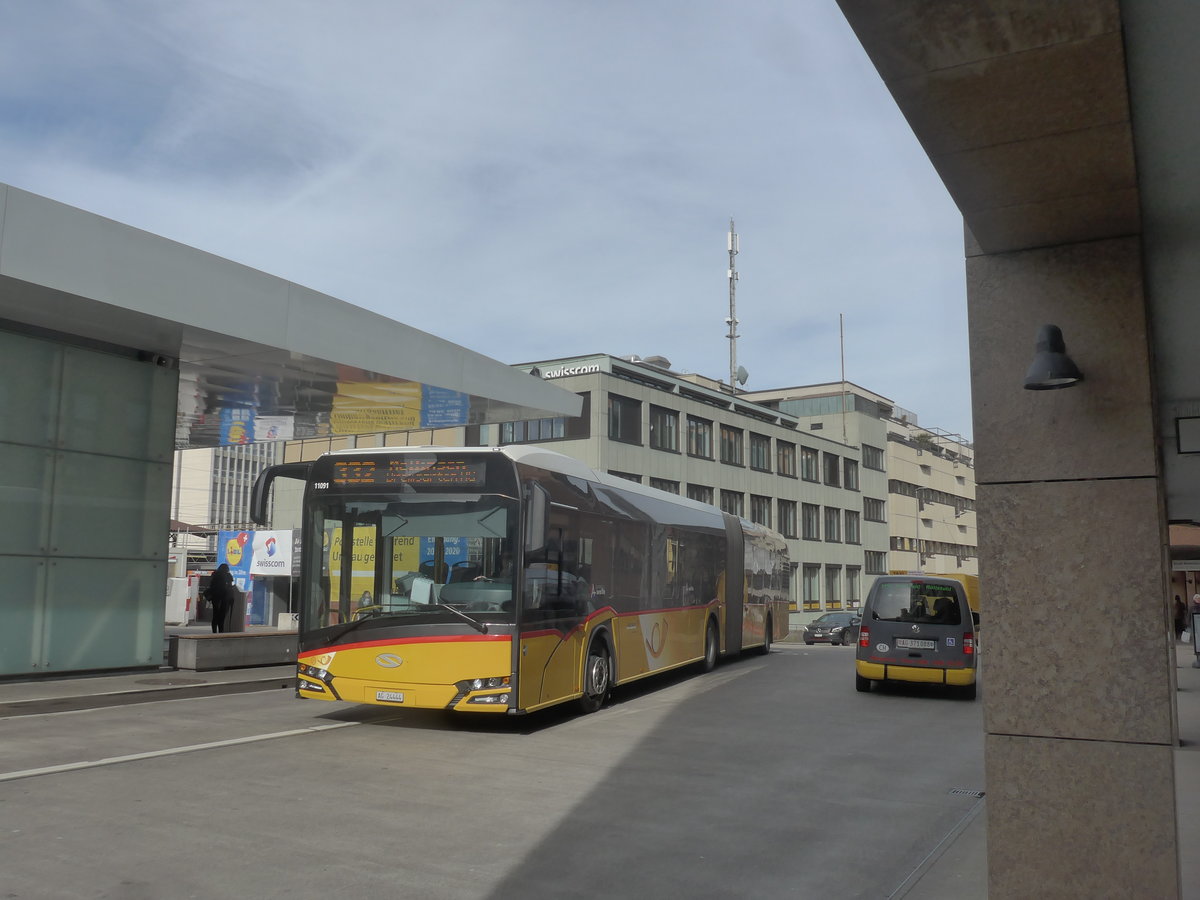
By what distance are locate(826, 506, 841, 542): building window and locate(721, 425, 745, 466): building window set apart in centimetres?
1232

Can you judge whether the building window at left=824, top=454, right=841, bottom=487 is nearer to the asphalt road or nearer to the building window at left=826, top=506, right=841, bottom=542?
the building window at left=826, top=506, right=841, bottom=542

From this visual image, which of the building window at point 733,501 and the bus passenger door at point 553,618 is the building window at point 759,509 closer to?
the building window at point 733,501

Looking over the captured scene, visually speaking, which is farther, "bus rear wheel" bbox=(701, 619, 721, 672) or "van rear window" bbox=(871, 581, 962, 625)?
"bus rear wheel" bbox=(701, 619, 721, 672)

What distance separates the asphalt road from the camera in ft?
19.8

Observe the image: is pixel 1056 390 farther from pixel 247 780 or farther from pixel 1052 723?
pixel 247 780

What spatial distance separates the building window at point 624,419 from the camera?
162 ft

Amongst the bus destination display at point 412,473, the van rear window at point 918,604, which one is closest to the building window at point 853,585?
the van rear window at point 918,604

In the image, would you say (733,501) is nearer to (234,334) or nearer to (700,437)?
(700,437)

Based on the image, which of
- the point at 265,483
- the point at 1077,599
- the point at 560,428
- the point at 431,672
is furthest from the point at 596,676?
the point at 560,428

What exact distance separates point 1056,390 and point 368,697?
804 cm

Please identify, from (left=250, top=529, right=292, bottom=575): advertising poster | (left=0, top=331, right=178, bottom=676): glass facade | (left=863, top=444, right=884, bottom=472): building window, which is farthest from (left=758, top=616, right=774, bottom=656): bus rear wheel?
(left=863, top=444, right=884, bottom=472): building window

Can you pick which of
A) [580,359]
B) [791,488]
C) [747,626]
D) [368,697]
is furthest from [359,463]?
[791,488]

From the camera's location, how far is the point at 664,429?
5325 centimetres

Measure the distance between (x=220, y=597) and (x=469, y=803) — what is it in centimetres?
1693
